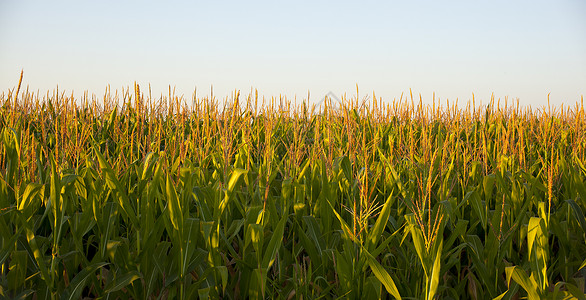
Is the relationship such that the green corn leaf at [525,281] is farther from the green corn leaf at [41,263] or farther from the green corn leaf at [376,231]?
the green corn leaf at [41,263]

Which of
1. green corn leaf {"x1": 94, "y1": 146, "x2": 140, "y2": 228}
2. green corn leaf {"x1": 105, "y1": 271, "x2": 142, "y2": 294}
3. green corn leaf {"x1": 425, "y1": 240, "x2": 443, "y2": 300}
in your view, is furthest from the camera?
green corn leaf {"x1": 94, "y1": 146, "x2": 140, "y2": 228}

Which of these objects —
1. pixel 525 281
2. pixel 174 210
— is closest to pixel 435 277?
pixel 525 281

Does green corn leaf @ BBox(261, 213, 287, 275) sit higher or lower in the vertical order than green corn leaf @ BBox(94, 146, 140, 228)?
lower

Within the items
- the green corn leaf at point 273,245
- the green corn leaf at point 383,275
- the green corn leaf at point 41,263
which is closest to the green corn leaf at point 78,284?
the green corn leaf at point 41,263

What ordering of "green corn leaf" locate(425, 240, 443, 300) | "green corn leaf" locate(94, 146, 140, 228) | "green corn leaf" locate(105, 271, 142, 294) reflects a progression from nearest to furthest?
1. "green corn leaf" locate(425, 240, 443, 300)
2. "green corn leaf" locate(105, 271, 142, 294)
3. "green corn leaf" locate(94, 146, 140, 228)

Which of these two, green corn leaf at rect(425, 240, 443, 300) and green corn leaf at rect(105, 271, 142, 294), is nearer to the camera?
green corn leaf at rect(425, 240, 443, 300)

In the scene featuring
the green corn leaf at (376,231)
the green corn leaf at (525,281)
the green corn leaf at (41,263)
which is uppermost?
Answer: the green corn leaf at (376,231)

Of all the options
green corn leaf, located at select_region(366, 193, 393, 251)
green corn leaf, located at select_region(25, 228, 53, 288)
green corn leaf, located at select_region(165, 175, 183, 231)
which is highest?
green corn leaf, located at select_region(165, 175, 183, 231)

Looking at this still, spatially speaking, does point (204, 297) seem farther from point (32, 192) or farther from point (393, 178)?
point (393, 178)

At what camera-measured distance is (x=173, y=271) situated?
1.81 metres

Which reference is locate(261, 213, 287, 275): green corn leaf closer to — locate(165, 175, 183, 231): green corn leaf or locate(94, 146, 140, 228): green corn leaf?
locate(165, 175, 183, 231): green corn leaf

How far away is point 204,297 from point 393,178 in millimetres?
1353

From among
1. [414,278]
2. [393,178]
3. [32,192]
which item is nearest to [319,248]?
[414,278]

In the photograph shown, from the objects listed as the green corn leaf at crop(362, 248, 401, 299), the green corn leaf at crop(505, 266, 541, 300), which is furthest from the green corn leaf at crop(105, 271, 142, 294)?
the green corn leaf at crop(505, 266, 541, 300)
